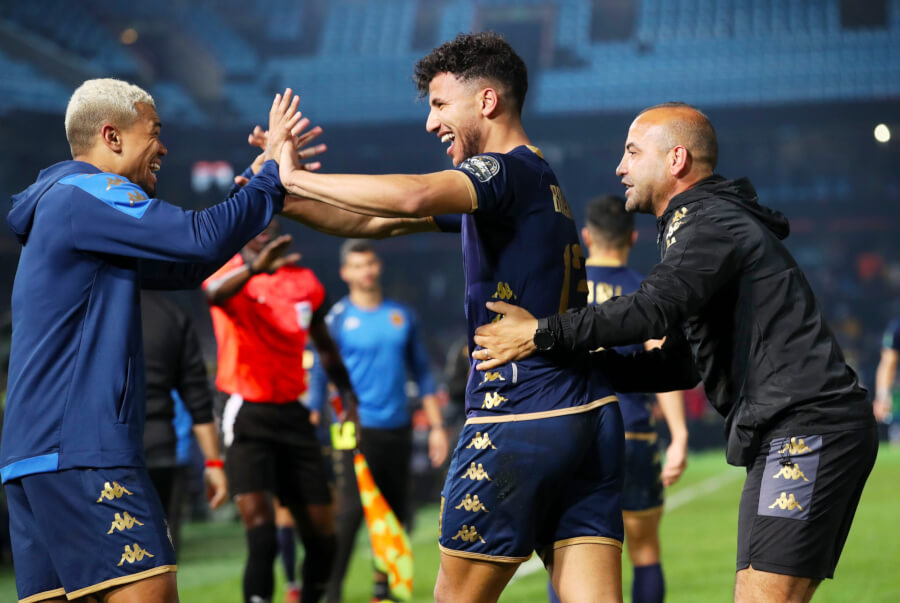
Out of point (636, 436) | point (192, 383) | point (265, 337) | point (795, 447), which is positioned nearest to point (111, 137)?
point (795, 447)

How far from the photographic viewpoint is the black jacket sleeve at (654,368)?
11.3 feet

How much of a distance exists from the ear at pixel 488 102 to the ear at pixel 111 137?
1.14 m

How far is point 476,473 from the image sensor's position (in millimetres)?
3168

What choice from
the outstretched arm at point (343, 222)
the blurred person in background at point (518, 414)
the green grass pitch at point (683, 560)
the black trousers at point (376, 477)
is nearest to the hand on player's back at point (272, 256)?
the outstretched arm at point (343, 222)

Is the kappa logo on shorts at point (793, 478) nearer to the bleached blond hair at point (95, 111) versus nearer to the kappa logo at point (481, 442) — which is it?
the kappa logo at point (481, 442)

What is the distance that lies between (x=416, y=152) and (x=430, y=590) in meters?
20.6

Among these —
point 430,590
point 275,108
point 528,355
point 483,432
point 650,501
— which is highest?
point 275,108

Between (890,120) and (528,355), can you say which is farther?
(890,120)

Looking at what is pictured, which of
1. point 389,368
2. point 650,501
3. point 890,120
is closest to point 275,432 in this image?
point 389,368

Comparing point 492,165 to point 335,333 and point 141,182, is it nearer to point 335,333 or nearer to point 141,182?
point 141,182

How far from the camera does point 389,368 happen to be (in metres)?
7.42

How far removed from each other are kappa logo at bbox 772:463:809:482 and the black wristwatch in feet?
2.60

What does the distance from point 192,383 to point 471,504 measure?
9.99ft

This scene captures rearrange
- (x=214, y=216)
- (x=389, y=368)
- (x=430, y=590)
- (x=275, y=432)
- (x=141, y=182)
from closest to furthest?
(x=214, y=216) < (x=141, y=182) < (x=275, y=432) < (x=389, y=368) < (x=430, y=590)
